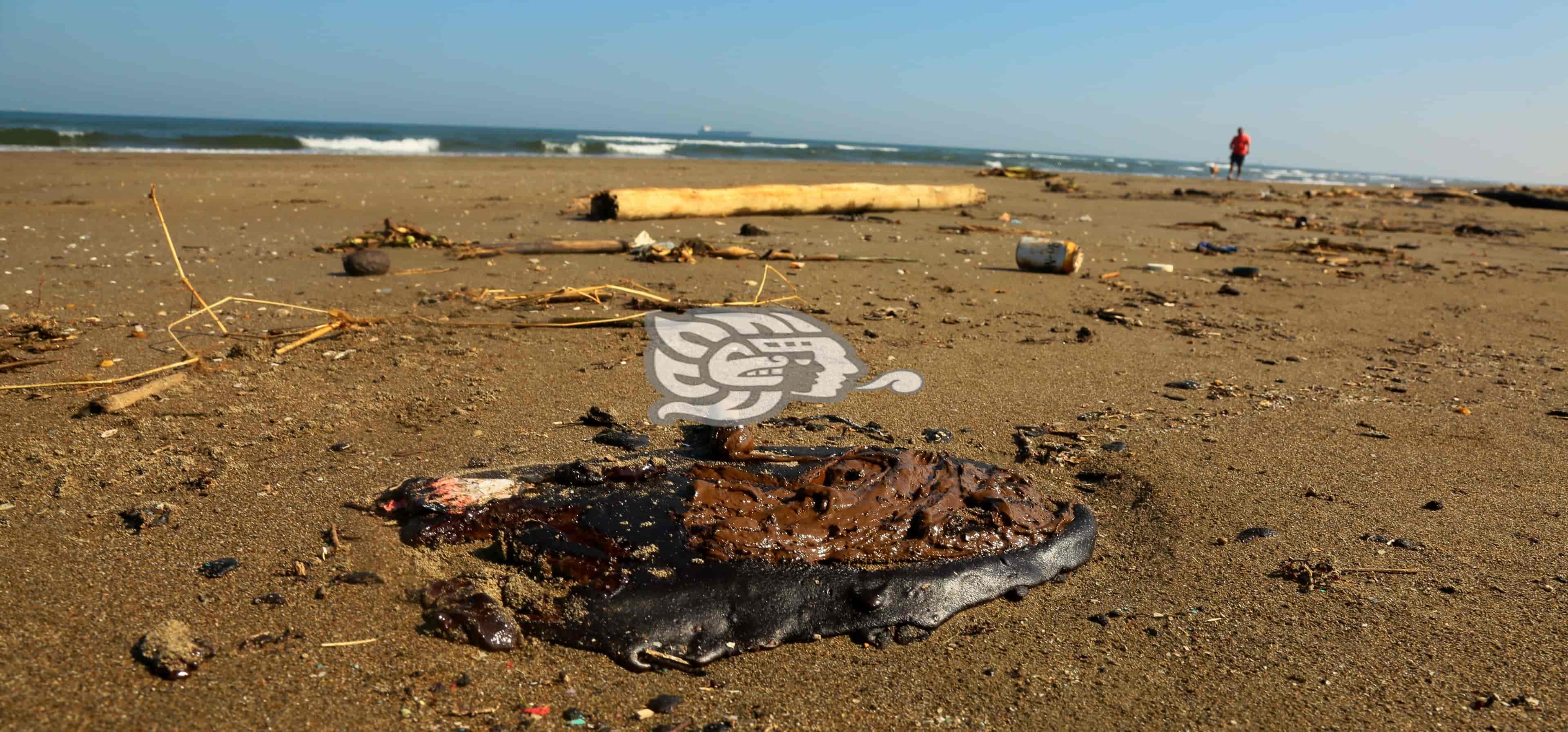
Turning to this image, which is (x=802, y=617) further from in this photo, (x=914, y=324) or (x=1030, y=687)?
(x=914, y=324)

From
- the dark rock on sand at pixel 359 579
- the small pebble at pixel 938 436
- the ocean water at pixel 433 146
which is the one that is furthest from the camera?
the ocean water at pixel 433 146

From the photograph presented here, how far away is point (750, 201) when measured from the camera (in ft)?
27.1

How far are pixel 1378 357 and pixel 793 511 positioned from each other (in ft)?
11.5

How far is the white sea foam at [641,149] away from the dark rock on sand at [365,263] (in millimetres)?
20918

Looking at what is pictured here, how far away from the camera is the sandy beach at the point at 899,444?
1627 mm

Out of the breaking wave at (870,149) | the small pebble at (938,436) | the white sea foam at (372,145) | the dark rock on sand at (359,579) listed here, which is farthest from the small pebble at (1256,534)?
the breaking wave at (870,149)

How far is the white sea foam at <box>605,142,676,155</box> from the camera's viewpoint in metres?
27.2

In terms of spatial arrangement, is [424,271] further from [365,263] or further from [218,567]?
[218,567]

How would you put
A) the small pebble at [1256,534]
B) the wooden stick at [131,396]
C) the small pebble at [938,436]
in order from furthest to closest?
the small pebble at [938,436] < the wooden stick at [131,396] < the small pebble at [1256,534]

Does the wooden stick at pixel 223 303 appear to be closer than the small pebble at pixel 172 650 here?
No

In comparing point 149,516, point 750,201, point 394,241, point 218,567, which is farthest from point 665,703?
point 750,201

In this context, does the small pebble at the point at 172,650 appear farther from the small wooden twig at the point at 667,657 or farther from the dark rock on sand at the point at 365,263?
the dark rock on sand at the point at 365,263

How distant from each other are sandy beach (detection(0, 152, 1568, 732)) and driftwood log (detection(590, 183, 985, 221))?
223 centimetres

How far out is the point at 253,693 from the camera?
5.04 feet
